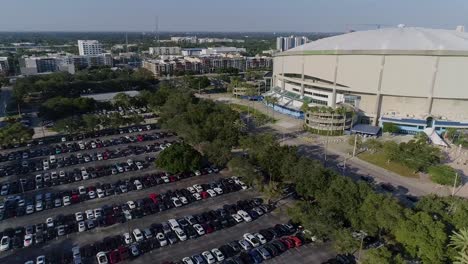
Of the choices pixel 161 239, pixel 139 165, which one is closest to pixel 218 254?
pixel 161 239

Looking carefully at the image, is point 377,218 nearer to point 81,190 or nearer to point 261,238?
point 261,238

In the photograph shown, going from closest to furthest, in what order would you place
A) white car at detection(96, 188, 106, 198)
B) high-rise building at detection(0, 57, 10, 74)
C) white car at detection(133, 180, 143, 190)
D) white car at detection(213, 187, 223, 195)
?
white car at detection(96, 188, 106, 198) → white car at detection(213, 187, 223, 195) → white car at detection(133, 180, 143, 190) → high-rise building at detection(0, 57, 10, 74)

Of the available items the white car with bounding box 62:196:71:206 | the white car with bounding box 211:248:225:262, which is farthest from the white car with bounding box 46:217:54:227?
the white car with bounding box 211:248:225:262

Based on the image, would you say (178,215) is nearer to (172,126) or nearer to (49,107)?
(172,126)

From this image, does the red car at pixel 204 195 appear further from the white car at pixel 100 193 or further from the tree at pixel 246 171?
the white car at pixel 100 193

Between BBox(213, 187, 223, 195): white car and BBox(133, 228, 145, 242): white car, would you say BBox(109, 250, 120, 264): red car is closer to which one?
BBox(133, 228, 145, 242): white car

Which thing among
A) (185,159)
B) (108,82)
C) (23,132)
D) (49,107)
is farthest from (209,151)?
(108,82)

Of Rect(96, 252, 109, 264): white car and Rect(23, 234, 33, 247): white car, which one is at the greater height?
Rect(96, 252, 109, 264): white car
